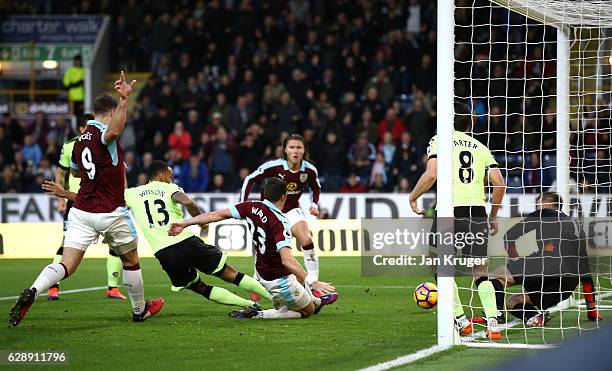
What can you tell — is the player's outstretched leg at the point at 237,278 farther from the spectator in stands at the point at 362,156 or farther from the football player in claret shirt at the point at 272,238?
the spectator in stands at the point at 362,156

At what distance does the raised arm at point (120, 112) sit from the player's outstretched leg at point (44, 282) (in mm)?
1027

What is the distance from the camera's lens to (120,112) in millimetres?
8125

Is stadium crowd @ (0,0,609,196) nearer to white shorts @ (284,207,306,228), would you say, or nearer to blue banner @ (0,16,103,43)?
blue banner @ (0,16,103,43)

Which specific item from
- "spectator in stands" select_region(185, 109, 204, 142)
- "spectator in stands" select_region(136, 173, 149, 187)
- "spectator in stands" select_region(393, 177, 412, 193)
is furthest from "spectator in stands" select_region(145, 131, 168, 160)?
"spectator in stands" select_region(393, 177, 412, 193)

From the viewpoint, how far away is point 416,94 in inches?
851

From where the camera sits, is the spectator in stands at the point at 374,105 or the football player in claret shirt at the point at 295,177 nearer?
the football player in claret shirt at the point at 295,177

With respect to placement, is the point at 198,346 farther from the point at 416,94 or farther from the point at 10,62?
the point at 10,62

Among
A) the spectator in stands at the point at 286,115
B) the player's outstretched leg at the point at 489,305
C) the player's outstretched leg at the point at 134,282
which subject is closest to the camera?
the player's outstretched leg at the point at 489,305

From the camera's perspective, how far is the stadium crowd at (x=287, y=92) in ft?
67.9

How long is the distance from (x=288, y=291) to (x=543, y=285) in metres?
2.19

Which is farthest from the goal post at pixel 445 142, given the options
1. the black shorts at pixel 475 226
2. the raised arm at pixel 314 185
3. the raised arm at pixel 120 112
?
the raised arm at pixel 314 185

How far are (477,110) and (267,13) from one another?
6.92 metres

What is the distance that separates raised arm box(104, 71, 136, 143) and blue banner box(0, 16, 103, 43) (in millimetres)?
18947

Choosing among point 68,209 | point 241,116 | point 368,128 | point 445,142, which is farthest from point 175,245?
point 241,116
